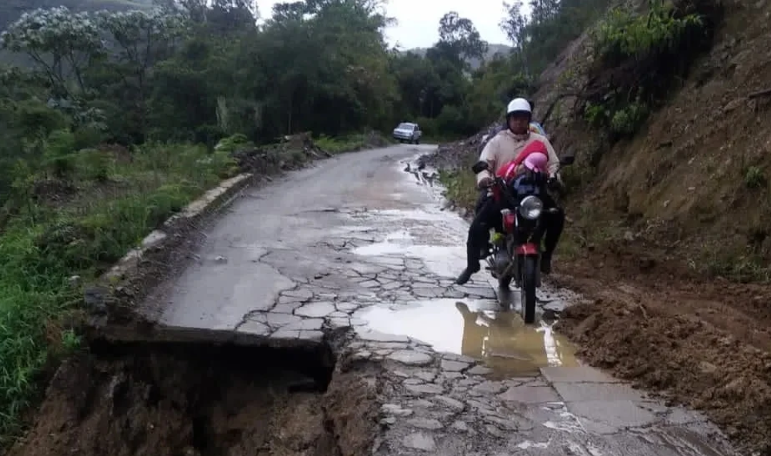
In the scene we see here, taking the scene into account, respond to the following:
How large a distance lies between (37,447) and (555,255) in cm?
535

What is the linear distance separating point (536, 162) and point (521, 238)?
632mm

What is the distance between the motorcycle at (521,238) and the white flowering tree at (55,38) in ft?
118

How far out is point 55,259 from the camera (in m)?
7.07

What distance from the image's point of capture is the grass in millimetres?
5602

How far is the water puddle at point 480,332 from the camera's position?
200 inches

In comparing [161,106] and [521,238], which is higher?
[161,106]

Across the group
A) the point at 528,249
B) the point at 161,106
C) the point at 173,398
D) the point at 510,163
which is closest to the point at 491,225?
the point at 510,163

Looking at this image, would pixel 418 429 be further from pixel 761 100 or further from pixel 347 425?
pixel 761 100

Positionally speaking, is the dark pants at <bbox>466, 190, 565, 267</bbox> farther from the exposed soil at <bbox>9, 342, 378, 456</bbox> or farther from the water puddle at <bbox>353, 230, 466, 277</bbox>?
the exposed soil at <bbox>9, 342, 378, 456</bbox>

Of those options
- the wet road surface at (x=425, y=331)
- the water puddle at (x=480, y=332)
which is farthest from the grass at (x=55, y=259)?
the water puddle at (x=480, y=332)

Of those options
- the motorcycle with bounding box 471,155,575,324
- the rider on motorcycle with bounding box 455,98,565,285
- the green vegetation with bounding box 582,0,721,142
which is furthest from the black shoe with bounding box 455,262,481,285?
the green vegetation with bounding box 582,0,721,142

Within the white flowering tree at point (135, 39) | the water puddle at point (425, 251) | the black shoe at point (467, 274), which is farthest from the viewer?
the white flowering tree at point (135, 39)

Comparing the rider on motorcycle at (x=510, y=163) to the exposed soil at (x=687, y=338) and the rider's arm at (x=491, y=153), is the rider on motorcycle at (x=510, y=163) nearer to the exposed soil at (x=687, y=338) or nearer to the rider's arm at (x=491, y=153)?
the rider's arm at (x=491, y=153)

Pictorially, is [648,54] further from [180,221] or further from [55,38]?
[55,38]
